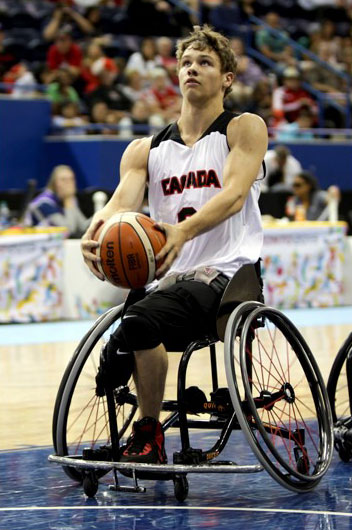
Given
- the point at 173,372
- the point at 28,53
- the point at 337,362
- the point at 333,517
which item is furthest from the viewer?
the point at 28,53

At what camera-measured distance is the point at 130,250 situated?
392 cm

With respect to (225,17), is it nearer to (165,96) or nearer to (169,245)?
(165,96)

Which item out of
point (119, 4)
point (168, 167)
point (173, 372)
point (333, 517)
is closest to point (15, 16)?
point (119, 4)

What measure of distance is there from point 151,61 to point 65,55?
1.41 metres

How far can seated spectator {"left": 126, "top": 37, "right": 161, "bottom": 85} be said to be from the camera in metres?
15.6

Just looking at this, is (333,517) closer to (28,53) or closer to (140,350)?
(140,350)

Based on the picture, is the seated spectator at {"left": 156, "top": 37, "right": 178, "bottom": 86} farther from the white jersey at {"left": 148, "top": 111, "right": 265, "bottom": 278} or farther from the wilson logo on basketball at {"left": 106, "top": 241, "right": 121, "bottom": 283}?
the wilson logo on basketball at {"left": 106, "top": 241, "right": 121, "bottom": 283}

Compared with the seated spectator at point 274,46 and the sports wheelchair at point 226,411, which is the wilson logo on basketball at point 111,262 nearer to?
the sports wheelchair at point 226,411

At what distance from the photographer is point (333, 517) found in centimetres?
381

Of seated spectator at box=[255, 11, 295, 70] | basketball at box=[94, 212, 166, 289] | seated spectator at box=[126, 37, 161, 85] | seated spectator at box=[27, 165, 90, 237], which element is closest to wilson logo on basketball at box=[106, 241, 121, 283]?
basketball at box=[94, 212, 166, 289]

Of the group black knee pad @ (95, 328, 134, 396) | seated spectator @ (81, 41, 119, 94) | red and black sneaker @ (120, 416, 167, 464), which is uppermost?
seated spectator @ (81, 41, 119, 94)

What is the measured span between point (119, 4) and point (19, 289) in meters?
7.58

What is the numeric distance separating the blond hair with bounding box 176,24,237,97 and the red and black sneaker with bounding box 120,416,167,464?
4.53ft

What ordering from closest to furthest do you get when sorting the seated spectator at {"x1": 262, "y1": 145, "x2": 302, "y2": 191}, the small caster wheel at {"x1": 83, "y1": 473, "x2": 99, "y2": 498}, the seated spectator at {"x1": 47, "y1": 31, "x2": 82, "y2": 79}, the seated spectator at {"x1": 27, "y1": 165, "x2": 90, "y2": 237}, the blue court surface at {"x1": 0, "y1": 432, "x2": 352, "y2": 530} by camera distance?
the blue court surface at {"x1": 0, "y1": 432, "x2": 352, "y2": 530} < the small caster wheel at {"x1": 83, "y1": 473, "x2": 99, "y2": 498} < the seated spectator at {"x1": 27, "y1": 165, "x2": 90, "y2": 237} < the seated spectator at {"x1": 262, "y1": 145, "x2": 302, "y2": 191} < the seated spectator at {"x1": 47, "y1": 31, "x2": 82, "y2": 79}
